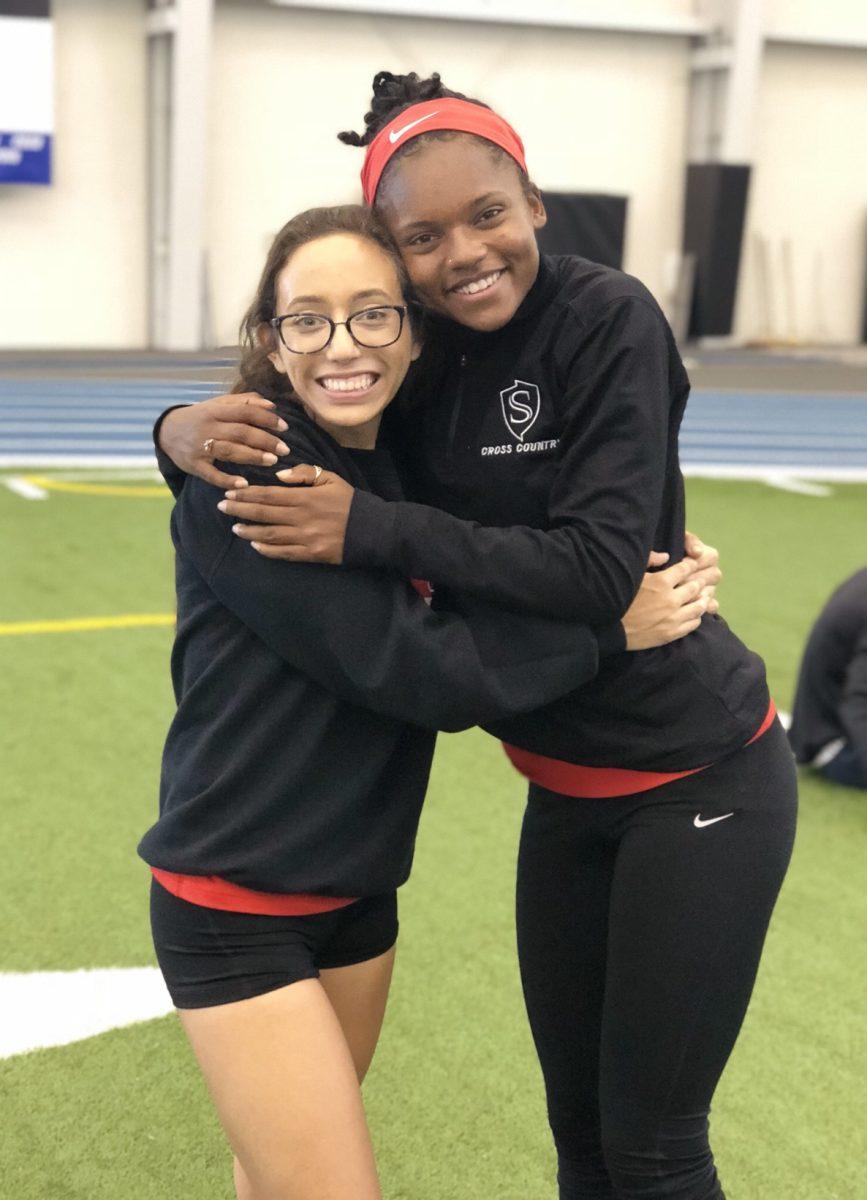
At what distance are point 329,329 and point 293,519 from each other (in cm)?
26

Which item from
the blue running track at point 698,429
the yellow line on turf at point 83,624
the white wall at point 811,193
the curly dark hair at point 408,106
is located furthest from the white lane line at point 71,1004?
the white wall at point 811,193

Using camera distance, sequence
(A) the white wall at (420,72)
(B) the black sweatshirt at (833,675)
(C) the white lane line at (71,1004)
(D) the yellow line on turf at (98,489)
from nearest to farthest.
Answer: (C) the white lane line at (71,1004), (B) the black sweatshirt at (833,675), (D) the yellow line on turf at (98,489), (A) the white wall at (420,72)

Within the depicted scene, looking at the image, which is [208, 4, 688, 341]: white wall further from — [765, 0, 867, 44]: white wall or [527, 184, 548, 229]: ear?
[527, 184, 548, 229]: ear

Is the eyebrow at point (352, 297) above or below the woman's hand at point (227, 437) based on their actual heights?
above

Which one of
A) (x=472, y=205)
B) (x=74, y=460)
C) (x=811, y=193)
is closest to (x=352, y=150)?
(x=811, y=193)

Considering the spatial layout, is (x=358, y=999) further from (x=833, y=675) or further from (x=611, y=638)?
(x=833, y=675)

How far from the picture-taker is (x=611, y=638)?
1859mm

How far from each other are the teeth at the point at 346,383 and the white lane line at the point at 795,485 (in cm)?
781

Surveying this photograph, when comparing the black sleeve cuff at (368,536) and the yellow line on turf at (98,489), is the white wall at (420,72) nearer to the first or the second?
the yellow line on turf at (98,489)

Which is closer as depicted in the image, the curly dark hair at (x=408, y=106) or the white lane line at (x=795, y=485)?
the curly dark hair at (x=408, y=106)

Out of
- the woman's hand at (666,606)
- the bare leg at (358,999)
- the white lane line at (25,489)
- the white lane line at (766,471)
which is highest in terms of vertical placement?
the woman's hand at (666,606)

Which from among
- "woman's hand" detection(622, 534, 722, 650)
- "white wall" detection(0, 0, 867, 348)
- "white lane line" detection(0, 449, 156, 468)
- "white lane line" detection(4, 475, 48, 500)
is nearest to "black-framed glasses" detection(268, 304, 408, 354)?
"woman's hand" detection(622, 534, 722, 650)

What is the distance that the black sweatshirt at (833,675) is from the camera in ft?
14.4

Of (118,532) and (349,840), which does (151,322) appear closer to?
(118,532)
